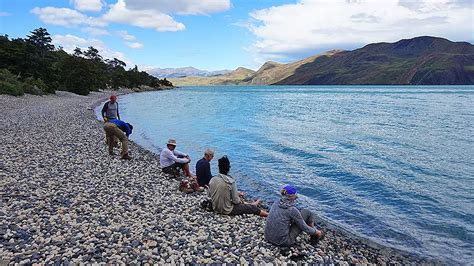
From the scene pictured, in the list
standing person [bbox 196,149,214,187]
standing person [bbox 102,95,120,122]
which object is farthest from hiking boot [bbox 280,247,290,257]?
standing person [bbox 102,95,120,122]

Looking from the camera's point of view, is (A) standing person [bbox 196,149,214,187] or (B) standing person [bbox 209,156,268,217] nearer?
(B) standing person [bbox 209,156,268,217]

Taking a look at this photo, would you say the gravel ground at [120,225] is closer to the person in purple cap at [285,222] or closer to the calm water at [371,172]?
the person in purple cap at [285,222]

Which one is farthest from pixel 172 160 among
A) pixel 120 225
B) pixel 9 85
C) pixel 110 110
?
pixel 9 85

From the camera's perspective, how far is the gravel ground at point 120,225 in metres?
8.16

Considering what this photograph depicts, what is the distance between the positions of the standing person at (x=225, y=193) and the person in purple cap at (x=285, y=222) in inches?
91.1

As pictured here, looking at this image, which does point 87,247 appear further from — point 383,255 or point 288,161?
point 288,161

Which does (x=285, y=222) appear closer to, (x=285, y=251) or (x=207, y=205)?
(x=285, y=251)

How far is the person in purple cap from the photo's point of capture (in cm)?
916

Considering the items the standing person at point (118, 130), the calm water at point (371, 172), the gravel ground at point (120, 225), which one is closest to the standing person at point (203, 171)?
the gravel ground at point (120, 225)

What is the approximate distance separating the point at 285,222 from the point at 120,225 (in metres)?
4.40

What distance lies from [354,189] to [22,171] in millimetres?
14721

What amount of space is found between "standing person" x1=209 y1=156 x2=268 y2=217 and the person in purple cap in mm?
2314

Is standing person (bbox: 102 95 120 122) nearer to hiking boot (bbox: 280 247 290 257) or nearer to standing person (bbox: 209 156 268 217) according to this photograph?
standing person (bbox: 209 156 268 217)

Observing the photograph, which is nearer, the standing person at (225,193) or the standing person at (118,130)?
the standing person at (225,193)
